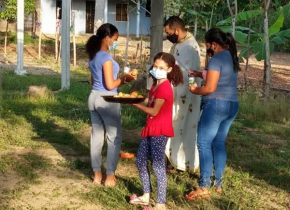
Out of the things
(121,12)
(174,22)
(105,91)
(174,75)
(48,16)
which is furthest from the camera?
(121,12)

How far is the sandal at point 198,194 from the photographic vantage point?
15.9 ft

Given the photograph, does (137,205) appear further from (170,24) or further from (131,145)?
(131,145)

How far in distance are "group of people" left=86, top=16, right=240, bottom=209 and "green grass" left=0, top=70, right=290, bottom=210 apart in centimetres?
24

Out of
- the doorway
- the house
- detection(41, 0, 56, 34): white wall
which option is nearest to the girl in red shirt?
the house

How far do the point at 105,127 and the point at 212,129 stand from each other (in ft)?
3.54

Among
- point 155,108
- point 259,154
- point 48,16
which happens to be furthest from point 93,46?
point 48,16

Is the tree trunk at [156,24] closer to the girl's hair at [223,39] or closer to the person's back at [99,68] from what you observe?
the person's back at [99,68]

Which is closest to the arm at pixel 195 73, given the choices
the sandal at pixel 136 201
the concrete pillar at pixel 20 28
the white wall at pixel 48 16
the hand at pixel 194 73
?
the hand at pixel 194 73

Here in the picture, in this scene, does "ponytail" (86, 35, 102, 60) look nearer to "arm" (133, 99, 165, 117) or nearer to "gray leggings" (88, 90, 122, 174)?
"gray leggings" (88, 90, 122, 174)

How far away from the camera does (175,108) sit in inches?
217

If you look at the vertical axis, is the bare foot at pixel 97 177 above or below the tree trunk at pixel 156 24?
below

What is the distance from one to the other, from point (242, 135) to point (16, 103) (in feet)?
14.0

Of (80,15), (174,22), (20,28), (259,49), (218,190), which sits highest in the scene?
(80,15)

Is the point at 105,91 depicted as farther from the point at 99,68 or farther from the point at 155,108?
the point at 155,108
